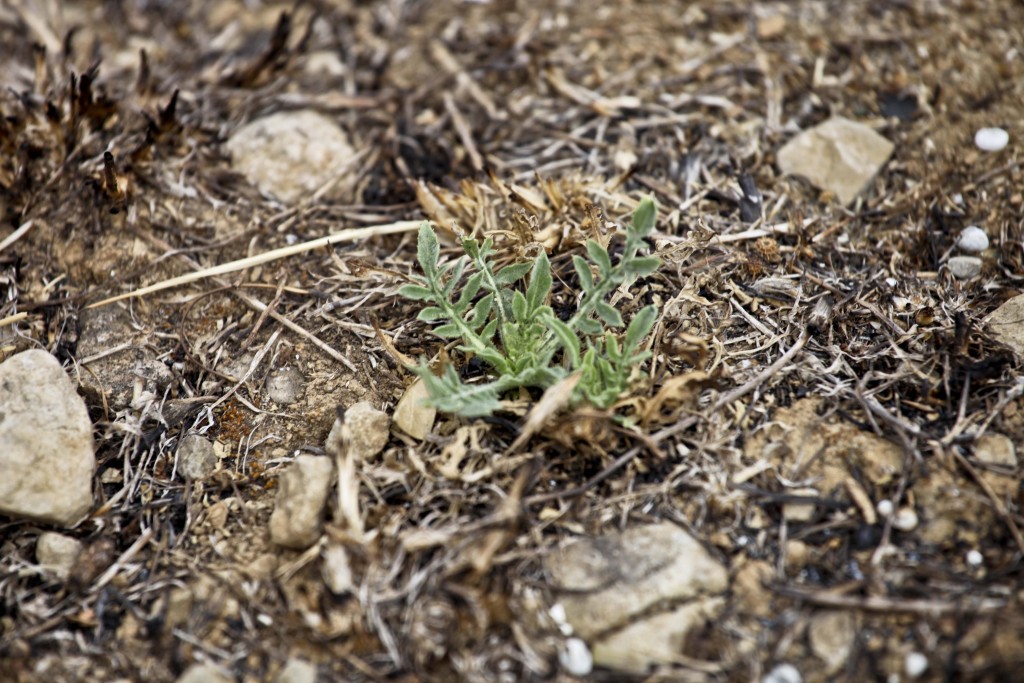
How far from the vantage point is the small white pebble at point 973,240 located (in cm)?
268

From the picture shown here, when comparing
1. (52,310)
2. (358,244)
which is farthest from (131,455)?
(358,244)

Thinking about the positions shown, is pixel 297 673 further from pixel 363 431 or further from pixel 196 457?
pixel 196 457

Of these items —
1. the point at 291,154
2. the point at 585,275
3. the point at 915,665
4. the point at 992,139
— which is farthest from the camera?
the point at 291,154

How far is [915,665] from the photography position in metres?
1.82

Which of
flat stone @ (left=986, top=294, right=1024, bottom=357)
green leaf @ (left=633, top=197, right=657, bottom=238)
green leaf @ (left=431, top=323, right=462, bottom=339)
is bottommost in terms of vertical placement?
flat stone @ (left=986, top=294, right=1024, bottom=357)

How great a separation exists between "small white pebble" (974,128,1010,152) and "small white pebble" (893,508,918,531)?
64.9 inches

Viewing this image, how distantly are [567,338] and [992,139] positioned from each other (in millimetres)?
1963

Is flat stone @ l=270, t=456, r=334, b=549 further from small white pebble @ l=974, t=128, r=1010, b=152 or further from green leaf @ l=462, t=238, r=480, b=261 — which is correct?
small white pebble @ l=974, t=128, r=1010, b=152

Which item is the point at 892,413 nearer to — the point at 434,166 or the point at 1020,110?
the point at 1020,110

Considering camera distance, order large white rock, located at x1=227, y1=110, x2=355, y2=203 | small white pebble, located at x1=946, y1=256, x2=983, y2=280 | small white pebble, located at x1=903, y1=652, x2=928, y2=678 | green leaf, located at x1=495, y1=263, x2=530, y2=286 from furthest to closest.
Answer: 1. large white rock, located at x1=227, y1=110, x2=355, y2=203
2. small white pebble, located at x1=946, y1=256, x2=983, y2=280
3. green leaf, located at x1=495, y1=263, x2=530, y2=286
4. small white pebble, located at x1=903, y1=652, x2=928, y2=678

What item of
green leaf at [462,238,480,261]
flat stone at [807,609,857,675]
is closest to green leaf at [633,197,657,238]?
green leaf at [462,238,480,261]

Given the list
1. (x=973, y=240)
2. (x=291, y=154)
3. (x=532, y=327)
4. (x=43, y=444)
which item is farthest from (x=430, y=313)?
(x=973, y=240)

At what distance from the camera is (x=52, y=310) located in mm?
2715

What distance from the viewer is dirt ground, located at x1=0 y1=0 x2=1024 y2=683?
6.48 ft
